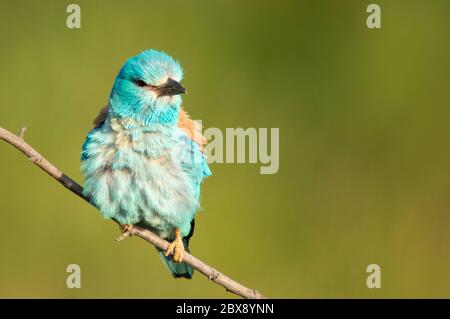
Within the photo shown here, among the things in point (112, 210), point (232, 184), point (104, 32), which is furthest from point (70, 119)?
point (112, 210)

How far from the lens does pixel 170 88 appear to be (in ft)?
Result: 17.2

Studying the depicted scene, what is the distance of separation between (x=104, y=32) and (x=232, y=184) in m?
1.79

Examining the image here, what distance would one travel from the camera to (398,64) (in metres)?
8.01

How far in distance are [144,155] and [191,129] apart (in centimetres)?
52

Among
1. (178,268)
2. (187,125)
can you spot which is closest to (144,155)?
(187,125)

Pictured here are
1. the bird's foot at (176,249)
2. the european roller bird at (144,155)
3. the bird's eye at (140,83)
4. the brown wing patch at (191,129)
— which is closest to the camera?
the european roller bird at (144,155)

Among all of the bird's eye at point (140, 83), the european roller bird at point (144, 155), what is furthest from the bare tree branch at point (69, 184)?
the bird's eye at point (140, 83)

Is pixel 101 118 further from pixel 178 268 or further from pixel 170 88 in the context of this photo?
pixel 178 268

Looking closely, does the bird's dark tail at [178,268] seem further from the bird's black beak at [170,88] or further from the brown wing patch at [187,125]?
the bird's black beak at [170,88]

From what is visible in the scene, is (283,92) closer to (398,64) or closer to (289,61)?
(289,61)

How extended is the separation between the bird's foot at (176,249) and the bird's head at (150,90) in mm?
749

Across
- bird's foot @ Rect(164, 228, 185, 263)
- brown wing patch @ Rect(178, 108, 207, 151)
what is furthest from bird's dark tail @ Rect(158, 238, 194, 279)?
brown wing patch @ Rect(178, 108, 207, 151)

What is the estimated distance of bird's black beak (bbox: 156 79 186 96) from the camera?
519cm

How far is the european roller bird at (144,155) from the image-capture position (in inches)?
203
